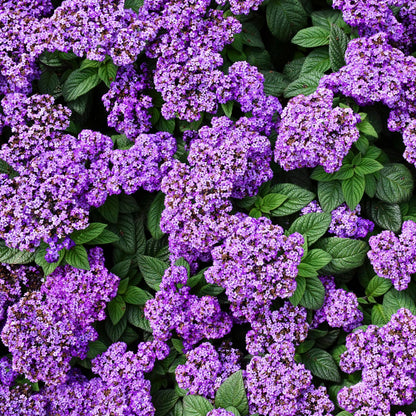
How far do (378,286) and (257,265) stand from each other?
1.00 m

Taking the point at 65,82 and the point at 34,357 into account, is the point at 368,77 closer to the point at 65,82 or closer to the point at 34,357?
the point at 65,82

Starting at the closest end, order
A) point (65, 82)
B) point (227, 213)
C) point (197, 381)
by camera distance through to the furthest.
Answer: point (197, 381) → point (227, 213) → point (65, 82)

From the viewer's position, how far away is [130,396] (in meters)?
3.77

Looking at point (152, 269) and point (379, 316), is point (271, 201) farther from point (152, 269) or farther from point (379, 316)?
point (379, 316)

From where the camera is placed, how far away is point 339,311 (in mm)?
3861

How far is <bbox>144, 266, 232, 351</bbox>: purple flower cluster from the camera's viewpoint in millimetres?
3801

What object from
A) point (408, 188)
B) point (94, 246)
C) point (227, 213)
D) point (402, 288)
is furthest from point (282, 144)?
point (94, 246)

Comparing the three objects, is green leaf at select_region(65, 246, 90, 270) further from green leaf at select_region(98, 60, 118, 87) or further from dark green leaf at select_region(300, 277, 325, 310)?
dark green leaf at select_region(300, 277, 325, 310)

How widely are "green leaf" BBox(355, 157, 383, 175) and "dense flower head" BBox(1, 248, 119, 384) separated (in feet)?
6.35

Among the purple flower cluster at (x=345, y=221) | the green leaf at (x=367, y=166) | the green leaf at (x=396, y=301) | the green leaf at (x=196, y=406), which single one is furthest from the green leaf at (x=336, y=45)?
the green leaf at (x=196, y=406)

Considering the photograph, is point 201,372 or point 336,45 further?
point 336,45

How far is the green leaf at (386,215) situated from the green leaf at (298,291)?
773 mm

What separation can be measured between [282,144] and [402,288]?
129 cm

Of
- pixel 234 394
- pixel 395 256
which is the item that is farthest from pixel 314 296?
pixel 234 394
